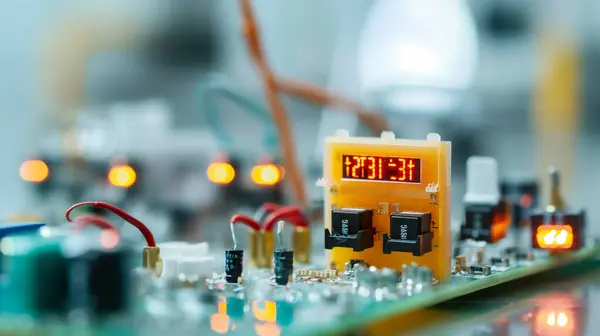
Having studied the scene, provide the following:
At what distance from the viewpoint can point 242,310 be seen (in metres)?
2.83

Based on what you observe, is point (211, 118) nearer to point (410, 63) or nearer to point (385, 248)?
point (410, 63)

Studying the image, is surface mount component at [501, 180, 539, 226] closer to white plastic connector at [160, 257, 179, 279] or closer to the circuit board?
the circuit board

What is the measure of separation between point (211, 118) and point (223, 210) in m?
0.92

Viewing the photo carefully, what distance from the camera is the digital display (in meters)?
3.40

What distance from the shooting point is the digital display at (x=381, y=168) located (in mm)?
3400

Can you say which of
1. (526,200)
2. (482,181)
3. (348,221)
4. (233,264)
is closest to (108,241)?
(233,264)

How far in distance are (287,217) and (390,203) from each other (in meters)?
0.56

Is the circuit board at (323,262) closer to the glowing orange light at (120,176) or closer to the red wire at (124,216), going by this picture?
the red wire at (124,216)

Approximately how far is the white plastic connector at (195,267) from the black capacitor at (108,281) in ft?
1.66

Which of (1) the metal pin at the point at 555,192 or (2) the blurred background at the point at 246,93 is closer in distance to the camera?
(1) the metal pin at the point at 555,192

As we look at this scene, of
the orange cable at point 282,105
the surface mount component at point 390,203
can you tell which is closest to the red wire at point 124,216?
the surface mount component at point 390,203

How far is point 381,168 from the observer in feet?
11.3

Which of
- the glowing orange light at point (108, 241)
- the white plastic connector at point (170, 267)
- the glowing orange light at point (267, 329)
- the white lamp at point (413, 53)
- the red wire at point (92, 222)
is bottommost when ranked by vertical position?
the glowing orange light at point (267, 329)

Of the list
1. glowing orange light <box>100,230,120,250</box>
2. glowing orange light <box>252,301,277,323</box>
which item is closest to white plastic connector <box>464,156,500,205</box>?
glowing orange light <box>252,301,277,323</box>
